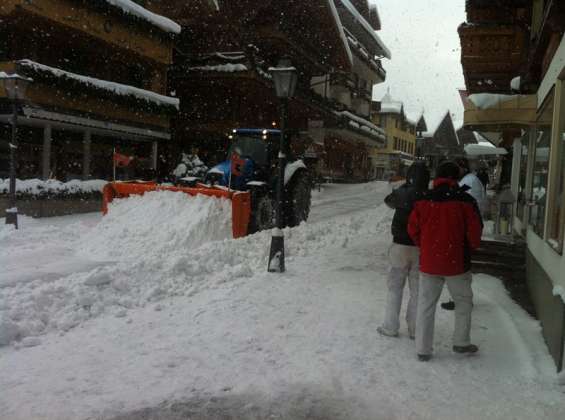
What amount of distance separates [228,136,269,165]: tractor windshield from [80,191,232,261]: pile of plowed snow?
2.58 metres

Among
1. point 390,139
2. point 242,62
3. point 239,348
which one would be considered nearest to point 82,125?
point 242,62

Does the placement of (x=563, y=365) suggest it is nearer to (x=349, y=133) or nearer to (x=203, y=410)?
(x=203, y=410)

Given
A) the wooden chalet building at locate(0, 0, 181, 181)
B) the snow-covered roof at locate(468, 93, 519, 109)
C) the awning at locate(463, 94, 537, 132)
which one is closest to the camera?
the awning at locate(463, 94, 537, 132)

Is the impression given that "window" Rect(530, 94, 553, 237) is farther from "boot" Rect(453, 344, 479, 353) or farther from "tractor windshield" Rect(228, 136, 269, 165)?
"tractor windshield" Rect(228, 136, 269, 165)

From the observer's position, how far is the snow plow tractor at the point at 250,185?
32.7 feet

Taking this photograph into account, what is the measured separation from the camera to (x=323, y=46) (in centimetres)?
3084

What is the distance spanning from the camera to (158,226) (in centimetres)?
936

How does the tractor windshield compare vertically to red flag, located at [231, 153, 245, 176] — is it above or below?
above

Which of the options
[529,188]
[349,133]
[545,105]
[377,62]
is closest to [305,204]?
[529,188]

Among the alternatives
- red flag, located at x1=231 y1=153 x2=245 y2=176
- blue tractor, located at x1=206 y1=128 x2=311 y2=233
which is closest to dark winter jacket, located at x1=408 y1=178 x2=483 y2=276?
red flag, located at x1=231 y1=153 x2=245 y2=176

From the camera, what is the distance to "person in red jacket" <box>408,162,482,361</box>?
4.52m

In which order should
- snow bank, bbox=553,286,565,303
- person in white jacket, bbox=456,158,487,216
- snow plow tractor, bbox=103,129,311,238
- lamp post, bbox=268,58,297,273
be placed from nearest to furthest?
snow bank, bbox=553,286,565,303
lamp post, bbox=268,58,297,273
person in white jacket, bbox=456,158,487,216
snow plow tractor, bbox=103,129,311,238

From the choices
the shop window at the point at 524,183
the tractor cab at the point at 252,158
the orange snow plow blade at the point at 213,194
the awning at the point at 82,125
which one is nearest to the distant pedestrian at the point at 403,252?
the orange snow plow blade at the point at 213,194

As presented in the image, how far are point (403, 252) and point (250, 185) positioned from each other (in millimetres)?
6213
